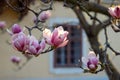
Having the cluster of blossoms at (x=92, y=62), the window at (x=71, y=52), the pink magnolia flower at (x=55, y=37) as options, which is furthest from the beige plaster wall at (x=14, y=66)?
the pink magnolia flower at (x=55, y=37)

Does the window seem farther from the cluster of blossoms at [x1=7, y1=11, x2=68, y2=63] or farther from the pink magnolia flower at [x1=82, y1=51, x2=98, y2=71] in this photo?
the cluster of blossoms at [x1=7, y1=11, x2=68, y2=63]

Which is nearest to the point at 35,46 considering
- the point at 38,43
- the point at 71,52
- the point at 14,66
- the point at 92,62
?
the point at 38,43

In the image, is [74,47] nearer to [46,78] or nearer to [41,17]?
[46,78]

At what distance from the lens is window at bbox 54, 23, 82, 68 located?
38.9 feet

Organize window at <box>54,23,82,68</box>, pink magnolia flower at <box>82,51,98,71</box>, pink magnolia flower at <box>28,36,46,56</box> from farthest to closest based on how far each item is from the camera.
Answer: window at <box>54,23,82,68</box> → pink magnolia flower at <box>82,51,98,71</box> → pink magnolia flower at <box>28,36,46,56</box>

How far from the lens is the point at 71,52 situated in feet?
39.6

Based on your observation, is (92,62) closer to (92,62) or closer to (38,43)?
(92,62)

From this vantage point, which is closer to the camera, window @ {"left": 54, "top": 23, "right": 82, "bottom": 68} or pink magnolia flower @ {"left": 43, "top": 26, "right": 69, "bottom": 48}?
pink magnolia flower @ {"left": 43, "top": 26, "right": 69, "bottom": 48}

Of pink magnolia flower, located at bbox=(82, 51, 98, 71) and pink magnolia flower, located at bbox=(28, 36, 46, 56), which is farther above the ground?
pink magnolia flower, located at bbox=(28, 36, 46, 56)

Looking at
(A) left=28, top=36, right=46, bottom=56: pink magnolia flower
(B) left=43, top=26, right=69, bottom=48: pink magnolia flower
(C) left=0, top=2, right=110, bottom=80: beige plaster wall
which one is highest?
(B) left=43, top=26, right=69, bottom=48: pink magnolia flower

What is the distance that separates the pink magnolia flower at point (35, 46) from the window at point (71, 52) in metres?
9.60

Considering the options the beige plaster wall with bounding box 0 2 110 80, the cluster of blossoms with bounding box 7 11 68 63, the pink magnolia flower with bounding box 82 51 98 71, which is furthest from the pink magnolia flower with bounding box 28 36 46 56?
the beige plaster wall with bounding box 0 2 110 80

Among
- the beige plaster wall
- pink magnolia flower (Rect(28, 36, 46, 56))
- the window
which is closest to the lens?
pink magnolia flower (Rect(28, 36, 46, 56))

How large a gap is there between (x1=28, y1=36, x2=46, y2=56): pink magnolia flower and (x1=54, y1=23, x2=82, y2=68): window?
31.5 feet
